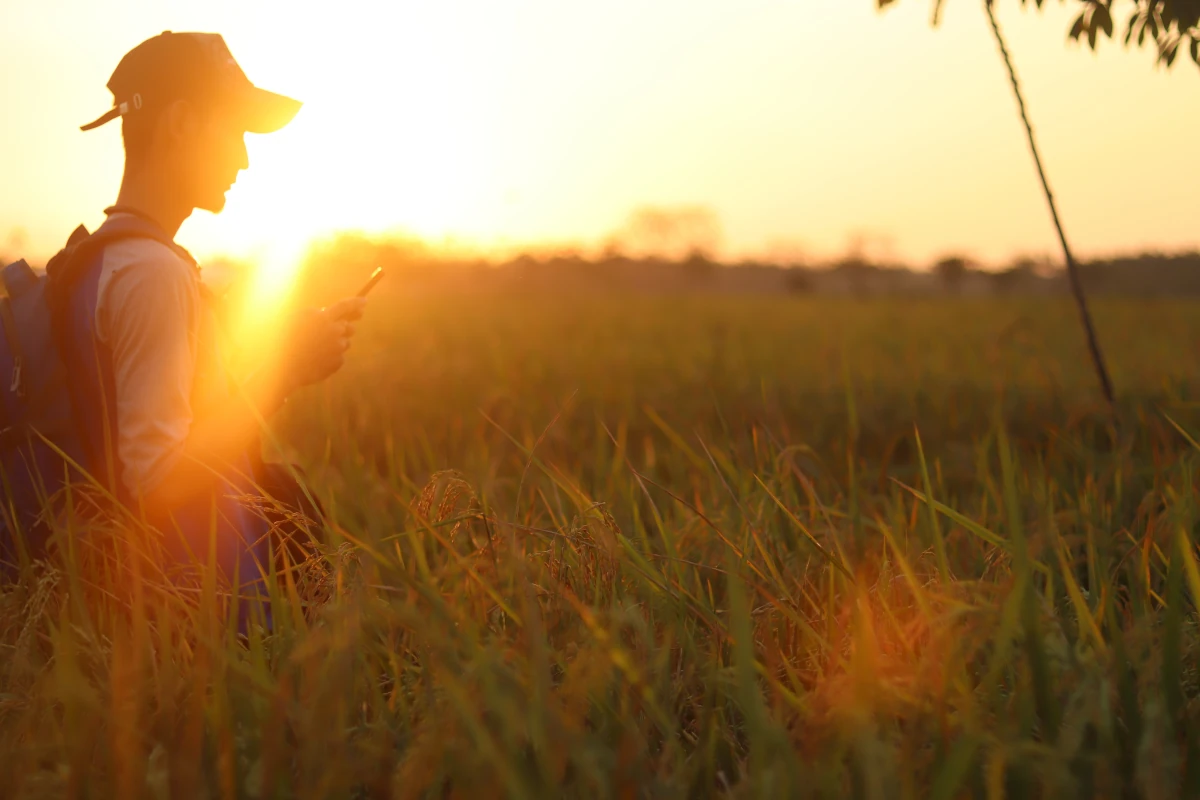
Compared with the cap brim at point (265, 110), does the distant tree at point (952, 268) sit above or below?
below

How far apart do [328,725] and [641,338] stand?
9.05 m

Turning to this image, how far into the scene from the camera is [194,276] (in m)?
2.04

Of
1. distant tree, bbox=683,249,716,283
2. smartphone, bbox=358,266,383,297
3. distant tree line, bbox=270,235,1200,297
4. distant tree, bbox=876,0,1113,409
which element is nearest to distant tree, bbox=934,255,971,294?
distant tree line, bbox=270,235,1200,297

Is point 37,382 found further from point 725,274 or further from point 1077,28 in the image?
point 725,274

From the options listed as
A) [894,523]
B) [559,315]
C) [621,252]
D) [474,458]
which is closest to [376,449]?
[474,458]

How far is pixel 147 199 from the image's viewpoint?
6.65 ft

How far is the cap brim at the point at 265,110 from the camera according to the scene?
6.94ft

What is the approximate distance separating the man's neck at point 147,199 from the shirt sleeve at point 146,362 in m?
0.23

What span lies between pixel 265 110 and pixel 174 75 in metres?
0.23

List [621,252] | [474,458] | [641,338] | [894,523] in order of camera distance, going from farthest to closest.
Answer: [621,252] < [641,338] < [474,458] < [894,523]

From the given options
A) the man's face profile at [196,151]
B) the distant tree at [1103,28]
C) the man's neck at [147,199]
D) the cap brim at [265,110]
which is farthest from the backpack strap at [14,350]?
the distant tree at [1103,28]

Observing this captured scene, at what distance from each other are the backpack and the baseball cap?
307 mm

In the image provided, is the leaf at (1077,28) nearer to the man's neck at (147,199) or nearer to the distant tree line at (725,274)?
the man's neck at (147,199)

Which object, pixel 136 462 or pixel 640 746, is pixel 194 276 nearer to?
pixel 136 462
